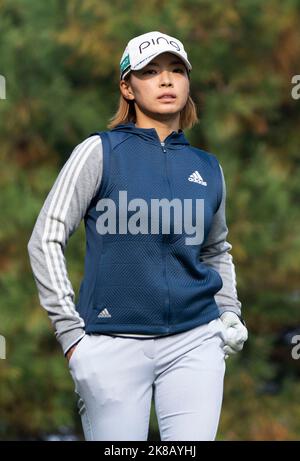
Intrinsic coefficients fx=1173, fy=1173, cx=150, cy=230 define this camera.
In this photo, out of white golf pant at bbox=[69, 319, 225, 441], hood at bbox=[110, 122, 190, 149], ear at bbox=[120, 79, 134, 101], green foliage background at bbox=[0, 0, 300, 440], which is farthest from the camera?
green foliage background at bbox=[0, 0, 300, 440]

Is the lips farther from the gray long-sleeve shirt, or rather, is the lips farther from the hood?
the gray long-sleeve shirt

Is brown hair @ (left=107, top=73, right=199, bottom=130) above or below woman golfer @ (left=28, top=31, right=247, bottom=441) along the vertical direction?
above

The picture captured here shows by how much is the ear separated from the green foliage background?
480cm

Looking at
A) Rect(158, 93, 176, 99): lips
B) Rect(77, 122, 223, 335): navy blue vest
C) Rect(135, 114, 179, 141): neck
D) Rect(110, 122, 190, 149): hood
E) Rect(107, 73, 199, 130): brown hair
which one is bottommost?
Rect(77, 122, 223, 335): navy blue vest

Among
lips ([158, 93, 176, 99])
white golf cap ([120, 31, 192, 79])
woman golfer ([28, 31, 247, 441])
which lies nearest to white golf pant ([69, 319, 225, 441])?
woman golfer ([28, 31, 247, 441])

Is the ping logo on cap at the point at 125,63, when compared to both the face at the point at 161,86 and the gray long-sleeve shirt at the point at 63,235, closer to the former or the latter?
the face at the point at 161,86

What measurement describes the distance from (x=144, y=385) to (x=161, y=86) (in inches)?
31.6

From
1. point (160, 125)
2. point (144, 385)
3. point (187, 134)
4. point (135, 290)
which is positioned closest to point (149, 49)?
point (160, 125)

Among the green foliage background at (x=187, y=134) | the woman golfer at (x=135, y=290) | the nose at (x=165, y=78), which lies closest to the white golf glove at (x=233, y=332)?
the woman golfer at (x=135, y=290)

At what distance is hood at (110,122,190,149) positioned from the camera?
313 cm

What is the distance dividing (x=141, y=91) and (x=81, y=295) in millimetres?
580

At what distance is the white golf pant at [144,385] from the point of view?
2932mm

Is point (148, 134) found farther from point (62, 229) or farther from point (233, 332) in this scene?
point (233, 332)

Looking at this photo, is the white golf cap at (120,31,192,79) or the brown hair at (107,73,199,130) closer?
the white golf cap at (120,31,192,79)
